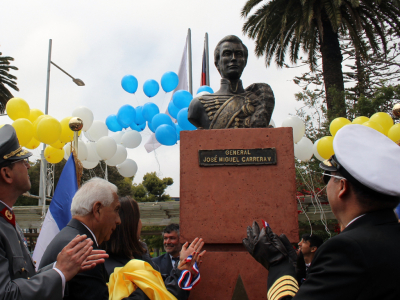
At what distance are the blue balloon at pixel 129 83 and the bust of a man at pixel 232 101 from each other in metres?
6.74

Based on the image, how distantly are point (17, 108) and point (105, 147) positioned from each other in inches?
90.0

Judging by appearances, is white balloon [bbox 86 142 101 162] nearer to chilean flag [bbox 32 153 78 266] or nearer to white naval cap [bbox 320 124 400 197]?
chilean flag [bbox 32 153 78 266]

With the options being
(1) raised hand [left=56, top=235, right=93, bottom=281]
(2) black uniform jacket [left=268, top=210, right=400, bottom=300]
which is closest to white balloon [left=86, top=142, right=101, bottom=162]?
(1) raised hand [left=56, top=235, right=93, bottom=281]

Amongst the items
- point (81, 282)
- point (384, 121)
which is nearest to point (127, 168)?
point (384, 121)

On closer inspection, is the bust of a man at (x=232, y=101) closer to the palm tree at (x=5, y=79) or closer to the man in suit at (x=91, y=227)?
the man in suit at (x=91, y=227)

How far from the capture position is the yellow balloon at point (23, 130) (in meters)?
6.21

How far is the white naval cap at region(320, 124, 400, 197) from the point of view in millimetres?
1453

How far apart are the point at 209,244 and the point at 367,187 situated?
6.62ft

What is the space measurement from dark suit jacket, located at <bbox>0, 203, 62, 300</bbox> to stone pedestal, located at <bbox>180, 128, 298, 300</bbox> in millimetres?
1534

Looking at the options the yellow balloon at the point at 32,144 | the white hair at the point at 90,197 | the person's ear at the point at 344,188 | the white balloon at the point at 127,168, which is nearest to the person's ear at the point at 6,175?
the white hair at the point at 90,197

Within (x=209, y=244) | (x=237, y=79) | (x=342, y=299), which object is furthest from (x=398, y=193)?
(x=237, y=79)

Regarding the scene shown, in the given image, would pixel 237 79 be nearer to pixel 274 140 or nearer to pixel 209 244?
pixel 274 140

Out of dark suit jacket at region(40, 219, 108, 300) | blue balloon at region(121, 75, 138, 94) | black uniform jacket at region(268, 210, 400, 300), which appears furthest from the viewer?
blue balloon at region(121, 75, 138, 94)

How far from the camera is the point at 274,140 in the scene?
342cm
